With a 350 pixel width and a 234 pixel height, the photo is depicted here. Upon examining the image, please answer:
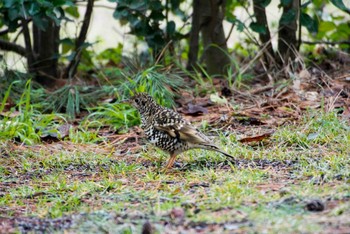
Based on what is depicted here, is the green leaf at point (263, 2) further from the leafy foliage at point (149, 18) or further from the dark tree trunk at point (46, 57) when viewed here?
the dark tree trunk at point (46, 57)

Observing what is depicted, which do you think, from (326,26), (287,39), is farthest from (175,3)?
(326,26)

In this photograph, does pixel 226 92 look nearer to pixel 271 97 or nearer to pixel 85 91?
pixel 271 97

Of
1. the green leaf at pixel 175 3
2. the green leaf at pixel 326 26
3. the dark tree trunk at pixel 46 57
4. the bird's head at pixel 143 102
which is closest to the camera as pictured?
the bird's head at pixel 143 102

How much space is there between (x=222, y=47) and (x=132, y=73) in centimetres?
133

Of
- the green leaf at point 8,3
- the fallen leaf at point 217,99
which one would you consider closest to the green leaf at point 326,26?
the fallen leaf at point 217,99

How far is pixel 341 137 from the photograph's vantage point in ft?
22.0

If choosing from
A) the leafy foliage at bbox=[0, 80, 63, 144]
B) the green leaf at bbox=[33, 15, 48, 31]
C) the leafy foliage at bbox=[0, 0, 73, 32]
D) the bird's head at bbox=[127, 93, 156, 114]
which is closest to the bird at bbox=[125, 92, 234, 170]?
the bird's head at bbox=[127, 93, 156, 114]

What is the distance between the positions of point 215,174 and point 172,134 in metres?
0.69

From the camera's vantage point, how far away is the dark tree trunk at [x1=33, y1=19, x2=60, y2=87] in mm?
9594

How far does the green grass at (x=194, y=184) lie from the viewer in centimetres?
438

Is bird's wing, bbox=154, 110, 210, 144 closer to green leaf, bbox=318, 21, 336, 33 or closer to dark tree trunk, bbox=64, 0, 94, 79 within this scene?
dark tree trunk, bbox=64, 0, 94, 79

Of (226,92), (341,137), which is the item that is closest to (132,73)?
(226,92)

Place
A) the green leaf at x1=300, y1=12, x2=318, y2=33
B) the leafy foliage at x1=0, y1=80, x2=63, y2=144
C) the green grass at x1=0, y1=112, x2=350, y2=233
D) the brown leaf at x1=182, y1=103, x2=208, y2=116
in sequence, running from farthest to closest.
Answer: the green leaf at x1=300, y1=12, x2=318, y2=33, the brown leaf at x1=182, y1=103, x2=208, y2=116, the leafy foliage at x1=0, y1=80, x2=63, y2=144, the green grass at x1=0, y1=112, x2=350, y2=233

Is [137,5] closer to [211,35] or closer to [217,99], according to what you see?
[211,35]
